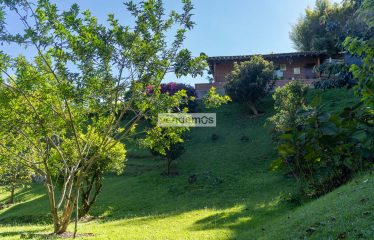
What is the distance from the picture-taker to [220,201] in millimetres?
18594

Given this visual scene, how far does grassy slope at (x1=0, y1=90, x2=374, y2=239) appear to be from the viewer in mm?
7312

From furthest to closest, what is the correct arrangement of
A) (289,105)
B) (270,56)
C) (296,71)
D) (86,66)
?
(296,71) < (270,56) < (289,105) < (86,66)

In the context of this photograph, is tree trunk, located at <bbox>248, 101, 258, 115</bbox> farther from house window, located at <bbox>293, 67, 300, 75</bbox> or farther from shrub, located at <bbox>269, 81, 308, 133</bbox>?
house window, located at <bbox>293, 67, 300, 75</bbox>

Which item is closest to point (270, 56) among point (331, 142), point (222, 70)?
point (222, 70)

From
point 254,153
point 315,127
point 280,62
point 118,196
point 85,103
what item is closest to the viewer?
point 85,103

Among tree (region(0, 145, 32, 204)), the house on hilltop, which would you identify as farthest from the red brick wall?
tree (region(0, 145, 32, 204))

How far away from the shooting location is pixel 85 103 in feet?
31.8

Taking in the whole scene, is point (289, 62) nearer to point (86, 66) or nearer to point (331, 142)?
point (331, 142)

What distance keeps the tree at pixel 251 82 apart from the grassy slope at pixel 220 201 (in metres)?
2.04

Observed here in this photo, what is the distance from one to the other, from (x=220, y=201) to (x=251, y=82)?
17.5 metres

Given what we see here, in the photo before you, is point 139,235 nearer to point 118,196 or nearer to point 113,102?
point 113,102

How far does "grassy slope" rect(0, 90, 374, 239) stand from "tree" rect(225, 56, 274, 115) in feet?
6.68

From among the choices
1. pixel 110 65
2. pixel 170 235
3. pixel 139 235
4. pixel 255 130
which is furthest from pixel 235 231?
pixel 255 130

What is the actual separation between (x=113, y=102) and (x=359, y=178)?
7.47 meters
